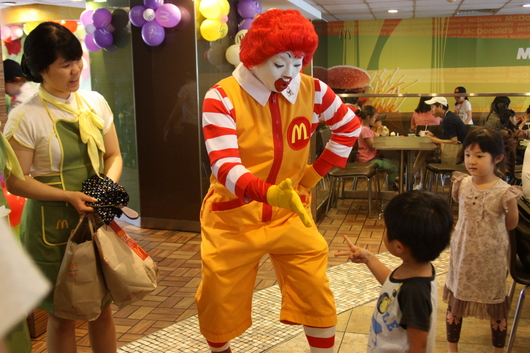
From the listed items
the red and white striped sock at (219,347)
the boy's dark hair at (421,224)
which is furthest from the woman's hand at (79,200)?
the boy's dark hair at (421,224)

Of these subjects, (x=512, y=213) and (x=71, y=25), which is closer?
(x=512, y=213)

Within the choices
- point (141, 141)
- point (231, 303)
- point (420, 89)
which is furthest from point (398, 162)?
point (420, 89)

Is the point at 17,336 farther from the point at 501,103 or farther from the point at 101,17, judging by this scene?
the point at 501,103

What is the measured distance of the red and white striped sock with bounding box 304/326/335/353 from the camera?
6.41 ft

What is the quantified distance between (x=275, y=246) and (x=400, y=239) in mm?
573

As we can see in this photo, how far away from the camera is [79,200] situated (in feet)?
6.10

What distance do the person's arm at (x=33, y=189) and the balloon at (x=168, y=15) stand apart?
2681 millimetres

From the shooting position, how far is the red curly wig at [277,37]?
178 centimetres

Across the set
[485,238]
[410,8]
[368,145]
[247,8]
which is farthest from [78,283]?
[410,8]

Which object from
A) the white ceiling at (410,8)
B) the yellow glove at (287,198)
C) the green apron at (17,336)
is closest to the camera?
the green apron at (17,336)

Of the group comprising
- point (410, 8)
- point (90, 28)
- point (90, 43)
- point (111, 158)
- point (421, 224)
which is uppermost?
point (410, 8)

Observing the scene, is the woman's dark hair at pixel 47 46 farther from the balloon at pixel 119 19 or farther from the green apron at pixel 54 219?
the balloon at pixel 119 19

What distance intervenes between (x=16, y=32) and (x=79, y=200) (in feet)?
12.4

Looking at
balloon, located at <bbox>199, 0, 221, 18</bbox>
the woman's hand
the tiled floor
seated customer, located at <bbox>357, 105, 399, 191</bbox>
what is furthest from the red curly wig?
seated customer, located at <bbox>357, 105, 399, 191</bbox>
